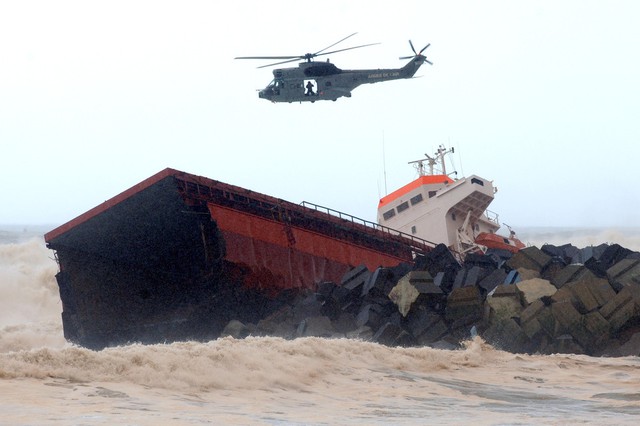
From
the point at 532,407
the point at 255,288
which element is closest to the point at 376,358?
the point at 532,407

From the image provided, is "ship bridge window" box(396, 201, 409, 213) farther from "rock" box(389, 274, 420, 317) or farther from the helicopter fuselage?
"rock" box(389, 274, 420, 317)

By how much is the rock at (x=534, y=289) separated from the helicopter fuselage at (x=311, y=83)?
12.5m

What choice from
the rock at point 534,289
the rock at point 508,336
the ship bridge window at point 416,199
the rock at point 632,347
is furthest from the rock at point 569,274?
the ship bridge window at point 416,199

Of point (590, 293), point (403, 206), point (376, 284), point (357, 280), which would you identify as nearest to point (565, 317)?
point (590, 293)

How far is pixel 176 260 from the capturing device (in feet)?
90.7

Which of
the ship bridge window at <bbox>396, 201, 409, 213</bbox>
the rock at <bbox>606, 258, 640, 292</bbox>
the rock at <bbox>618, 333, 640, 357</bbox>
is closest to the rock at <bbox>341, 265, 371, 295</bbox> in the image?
the rock at <bbox>606, 258, 640, 292</bbox>

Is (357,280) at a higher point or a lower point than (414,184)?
lower

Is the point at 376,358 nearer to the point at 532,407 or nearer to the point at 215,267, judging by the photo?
the point at 532,407

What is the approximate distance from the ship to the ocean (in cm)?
1359

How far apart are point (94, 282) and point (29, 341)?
556 centimetres

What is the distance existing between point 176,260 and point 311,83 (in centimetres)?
930

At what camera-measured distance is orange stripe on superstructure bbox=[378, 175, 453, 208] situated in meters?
36.4

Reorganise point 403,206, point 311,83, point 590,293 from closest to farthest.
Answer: point 590,293 → point 311,83 → point 403,206

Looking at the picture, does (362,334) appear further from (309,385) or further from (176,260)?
(176,260)
